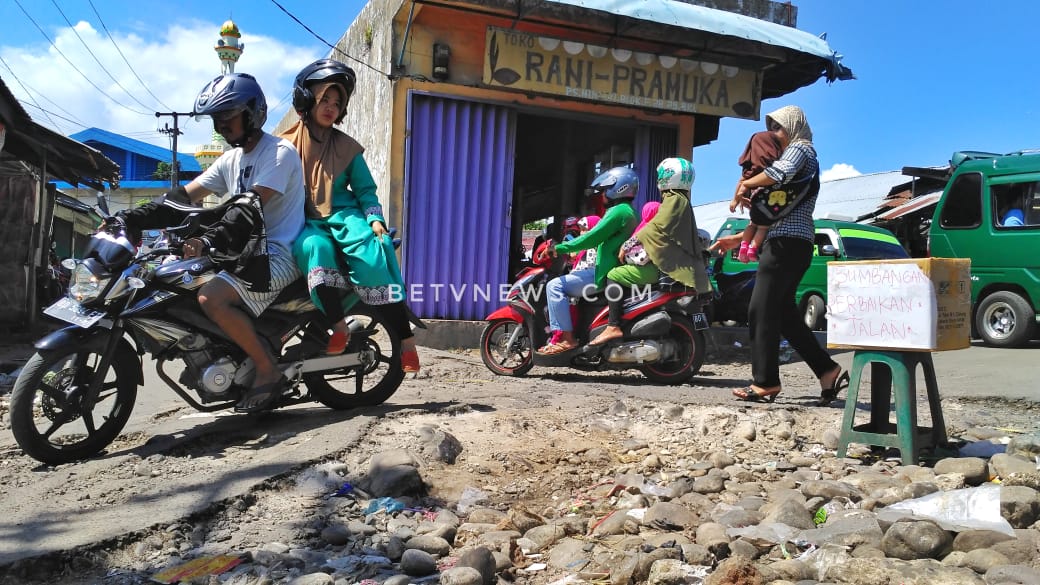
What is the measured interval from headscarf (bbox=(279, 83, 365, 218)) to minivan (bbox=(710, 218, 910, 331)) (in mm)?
8045

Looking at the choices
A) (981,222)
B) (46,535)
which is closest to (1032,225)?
(981,222)

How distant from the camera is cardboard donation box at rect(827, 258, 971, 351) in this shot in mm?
3277

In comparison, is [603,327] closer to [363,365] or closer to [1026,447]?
[363,365]

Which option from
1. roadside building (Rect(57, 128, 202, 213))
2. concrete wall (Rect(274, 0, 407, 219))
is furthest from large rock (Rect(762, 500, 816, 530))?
roadside building (Rect(57, 128, 202, 213))

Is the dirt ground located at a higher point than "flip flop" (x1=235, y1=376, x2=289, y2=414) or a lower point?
lower

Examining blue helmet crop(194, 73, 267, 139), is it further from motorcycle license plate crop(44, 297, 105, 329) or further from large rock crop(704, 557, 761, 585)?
large rock crop(704, 557, 761, 585)

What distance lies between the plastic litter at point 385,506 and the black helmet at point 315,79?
7.51 feet

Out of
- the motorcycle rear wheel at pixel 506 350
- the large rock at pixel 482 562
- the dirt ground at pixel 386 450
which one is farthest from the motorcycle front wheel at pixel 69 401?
the motorcycle rear wheel at pixel 506 350

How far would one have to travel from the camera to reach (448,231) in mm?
8289

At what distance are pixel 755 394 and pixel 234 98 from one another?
11.2 feet

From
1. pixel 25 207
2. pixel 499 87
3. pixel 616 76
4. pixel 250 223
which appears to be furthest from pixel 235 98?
pixel 25 207

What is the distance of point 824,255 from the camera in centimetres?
1161

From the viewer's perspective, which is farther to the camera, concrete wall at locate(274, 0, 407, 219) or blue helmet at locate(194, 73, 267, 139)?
concrete wall at locate(274, 0, 407, 219)

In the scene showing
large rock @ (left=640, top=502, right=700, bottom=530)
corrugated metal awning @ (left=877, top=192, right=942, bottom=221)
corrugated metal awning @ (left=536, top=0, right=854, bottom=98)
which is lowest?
large rock @ (left=640, top=502, right=700, bottom=530)
